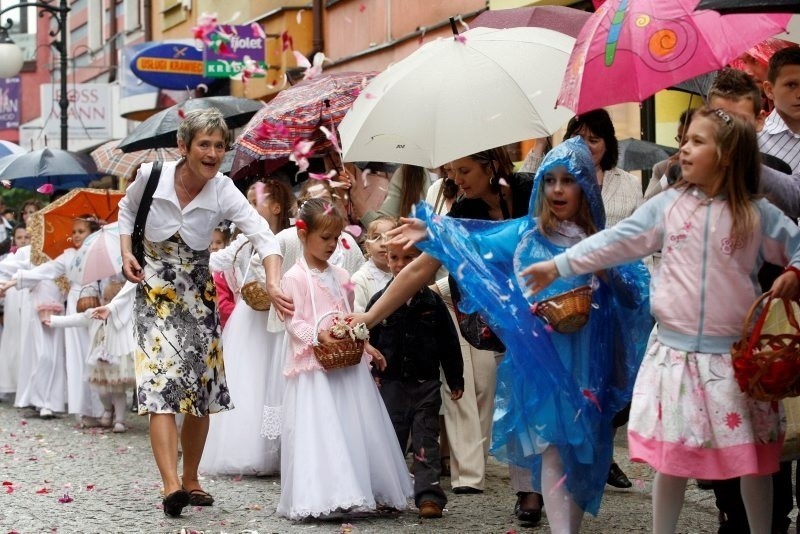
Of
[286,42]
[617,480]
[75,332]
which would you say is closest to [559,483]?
[617,480]

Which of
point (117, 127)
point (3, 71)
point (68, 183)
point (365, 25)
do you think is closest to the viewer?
point (68, 183)

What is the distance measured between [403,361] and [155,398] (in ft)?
4.37

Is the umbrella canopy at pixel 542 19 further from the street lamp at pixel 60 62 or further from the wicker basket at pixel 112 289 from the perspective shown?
the street lamp at pixel 60 62

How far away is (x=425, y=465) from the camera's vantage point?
7.55 metres

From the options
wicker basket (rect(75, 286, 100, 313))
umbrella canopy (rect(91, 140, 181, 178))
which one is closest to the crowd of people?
wicker basket (rect(75, 286, 100, 313))

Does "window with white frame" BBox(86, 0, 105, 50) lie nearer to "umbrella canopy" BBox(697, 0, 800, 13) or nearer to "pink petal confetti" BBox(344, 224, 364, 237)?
"pink petal confetti" BBox(344, 224, 364, 237)

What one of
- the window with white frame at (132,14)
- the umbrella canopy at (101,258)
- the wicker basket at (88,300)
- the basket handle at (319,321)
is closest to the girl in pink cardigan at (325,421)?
the basket handle at (319,321)

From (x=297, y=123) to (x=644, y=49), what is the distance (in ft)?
12.5

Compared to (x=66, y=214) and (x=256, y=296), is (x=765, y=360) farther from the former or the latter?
(x=66, y=214)

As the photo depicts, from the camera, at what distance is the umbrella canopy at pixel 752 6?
5.48 meters

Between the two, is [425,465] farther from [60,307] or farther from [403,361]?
[60,307]

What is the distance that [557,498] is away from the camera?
609 centimetres

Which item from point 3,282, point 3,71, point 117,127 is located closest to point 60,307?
point 3,282

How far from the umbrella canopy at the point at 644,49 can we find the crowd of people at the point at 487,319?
7.7 inches
